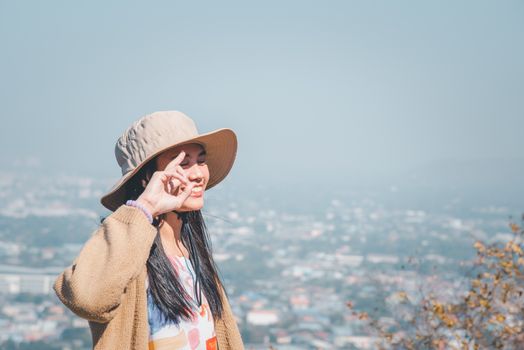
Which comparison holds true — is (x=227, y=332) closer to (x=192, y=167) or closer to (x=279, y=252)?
(x=192, y=167)

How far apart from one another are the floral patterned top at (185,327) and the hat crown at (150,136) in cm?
21

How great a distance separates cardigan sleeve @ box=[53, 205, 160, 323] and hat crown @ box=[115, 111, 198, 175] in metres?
0.17

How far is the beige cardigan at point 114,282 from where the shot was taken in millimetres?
1040

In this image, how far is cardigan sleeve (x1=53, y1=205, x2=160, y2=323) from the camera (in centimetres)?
104

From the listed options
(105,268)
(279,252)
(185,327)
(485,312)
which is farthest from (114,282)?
(279,252)

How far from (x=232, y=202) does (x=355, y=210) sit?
43.2 feet

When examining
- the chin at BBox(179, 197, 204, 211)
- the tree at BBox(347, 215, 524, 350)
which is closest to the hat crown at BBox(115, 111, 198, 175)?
the chin at BBox(179, 197, 204, 211)

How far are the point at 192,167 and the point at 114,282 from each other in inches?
12.6

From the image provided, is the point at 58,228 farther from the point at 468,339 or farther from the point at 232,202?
the point at 468,339

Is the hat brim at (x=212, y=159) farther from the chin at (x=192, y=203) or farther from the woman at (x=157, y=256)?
the chin at (x=192, y=203)

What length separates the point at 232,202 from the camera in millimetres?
41406

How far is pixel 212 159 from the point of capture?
1.43 metres

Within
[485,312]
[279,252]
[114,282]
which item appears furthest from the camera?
[279,252]

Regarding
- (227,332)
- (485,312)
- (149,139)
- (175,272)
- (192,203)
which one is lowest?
(485,312)
